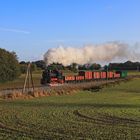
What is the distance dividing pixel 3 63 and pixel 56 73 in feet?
43.9

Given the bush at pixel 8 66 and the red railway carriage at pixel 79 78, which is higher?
the bush at pixel 8 66

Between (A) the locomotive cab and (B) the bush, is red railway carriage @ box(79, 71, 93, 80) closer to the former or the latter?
(B) the bush

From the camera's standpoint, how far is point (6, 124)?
1994 cm

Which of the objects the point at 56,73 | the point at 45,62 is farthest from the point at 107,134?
the point at 45,62

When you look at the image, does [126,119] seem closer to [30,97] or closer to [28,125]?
[28,125]

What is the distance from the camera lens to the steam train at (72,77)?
7038 centimetres

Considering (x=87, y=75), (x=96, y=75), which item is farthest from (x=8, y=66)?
(x=96, y=75)

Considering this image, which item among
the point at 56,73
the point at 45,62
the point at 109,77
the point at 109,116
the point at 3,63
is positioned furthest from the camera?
the point at 109,77

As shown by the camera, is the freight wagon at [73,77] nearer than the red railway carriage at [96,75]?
Yes

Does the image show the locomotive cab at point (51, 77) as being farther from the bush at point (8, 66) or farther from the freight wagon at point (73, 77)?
the bush at point (8, 66)

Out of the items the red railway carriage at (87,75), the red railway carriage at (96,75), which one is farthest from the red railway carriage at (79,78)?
the red railway carriage at (96,75)

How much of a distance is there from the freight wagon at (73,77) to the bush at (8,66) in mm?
9534

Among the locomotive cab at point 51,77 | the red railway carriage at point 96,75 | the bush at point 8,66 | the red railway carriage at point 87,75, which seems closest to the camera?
the locomotive cab at point 51,77

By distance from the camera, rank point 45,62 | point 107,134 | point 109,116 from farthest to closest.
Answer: point 45,62 < point 109,116 < point 107,134
